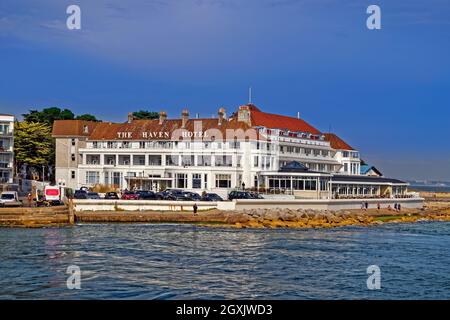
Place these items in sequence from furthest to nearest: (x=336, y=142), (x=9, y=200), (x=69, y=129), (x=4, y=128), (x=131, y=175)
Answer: (x=336, y=142) → (x=69, y=129) → (x=4, y=128) → (x=131, y=175) → (x=9, y=200)

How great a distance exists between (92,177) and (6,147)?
12.6 m

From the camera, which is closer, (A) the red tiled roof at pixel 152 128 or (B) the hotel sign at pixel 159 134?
(A) the red tiled roof at pixel 152 128

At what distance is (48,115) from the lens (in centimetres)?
12719

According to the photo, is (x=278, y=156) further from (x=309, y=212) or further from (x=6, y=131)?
(x=6, y=131)

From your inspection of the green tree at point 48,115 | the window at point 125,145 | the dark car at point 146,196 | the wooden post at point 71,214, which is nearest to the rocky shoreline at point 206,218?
the wooden post at point 71,214

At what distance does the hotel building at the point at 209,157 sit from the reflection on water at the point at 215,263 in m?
28.3

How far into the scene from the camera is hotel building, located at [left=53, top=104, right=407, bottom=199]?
9012cm

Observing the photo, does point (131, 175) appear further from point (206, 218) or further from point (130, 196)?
point (206, 218)

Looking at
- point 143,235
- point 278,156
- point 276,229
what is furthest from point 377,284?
point 278,156

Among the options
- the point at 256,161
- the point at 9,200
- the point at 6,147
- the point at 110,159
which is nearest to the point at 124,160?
the point at 110,159

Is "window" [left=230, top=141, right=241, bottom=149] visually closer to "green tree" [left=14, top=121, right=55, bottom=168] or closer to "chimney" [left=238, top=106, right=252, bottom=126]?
"chimney" [left=238, top=106, right=252, bottom=126]

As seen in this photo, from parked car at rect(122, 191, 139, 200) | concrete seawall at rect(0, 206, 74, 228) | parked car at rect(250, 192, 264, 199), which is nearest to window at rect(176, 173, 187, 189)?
parked car at rect(250, 192, 264, 199)

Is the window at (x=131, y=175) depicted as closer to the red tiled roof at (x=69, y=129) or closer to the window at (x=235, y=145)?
the red tiled roof at (x=69, y=129)

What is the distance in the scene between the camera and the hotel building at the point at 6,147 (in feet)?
316
